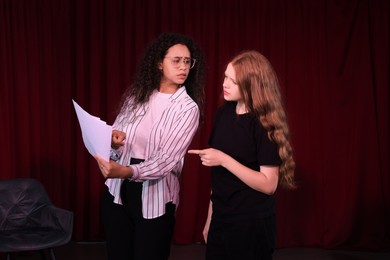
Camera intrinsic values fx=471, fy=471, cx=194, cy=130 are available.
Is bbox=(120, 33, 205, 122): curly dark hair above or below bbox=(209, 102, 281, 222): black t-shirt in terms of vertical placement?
above

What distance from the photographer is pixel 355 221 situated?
4031 millimetres

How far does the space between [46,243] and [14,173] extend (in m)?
1.14

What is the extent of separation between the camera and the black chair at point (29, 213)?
120 inches

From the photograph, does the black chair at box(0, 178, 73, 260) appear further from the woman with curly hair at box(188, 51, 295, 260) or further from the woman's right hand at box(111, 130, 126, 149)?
the woman with curly hair at box(188, 51, 295, 260)

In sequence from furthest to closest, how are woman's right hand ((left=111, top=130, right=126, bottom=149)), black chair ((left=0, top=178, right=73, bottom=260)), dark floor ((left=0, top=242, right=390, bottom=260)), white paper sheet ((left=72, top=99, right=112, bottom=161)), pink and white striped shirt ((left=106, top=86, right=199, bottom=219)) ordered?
1. dark floor ((left=0, top=242, right=390, bottom=260))
2. black chair ((left=0, top=178, right=73, bottom=260))
3. woman's right hand ((left=111, top=130, right=126, bottom=149))
4. pink and white striped shirt ((left=106, top=86, right=199, bottom=219))
5. white paper sheet ((left=72, top=99, right=112, bottom=161))

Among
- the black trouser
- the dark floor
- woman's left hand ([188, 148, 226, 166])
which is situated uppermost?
woman's left hand ([188, 148, 226, 166])

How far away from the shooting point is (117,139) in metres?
2.10

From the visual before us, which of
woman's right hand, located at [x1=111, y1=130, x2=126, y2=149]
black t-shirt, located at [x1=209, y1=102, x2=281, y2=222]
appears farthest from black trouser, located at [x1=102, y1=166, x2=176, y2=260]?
black t-shirt, located at [x1=209, y1=102, x2=281, y2=222]

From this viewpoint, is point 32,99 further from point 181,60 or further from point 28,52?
point 181,60

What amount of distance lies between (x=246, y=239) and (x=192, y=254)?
2.14 meters

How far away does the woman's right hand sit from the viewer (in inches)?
82.4

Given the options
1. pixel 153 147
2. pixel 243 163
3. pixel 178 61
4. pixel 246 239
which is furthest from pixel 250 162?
pixel 178 61

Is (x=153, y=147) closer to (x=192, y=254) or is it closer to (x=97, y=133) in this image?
(x=97, y=133)

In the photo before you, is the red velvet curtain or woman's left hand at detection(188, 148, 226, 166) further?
the red velvet curtain
